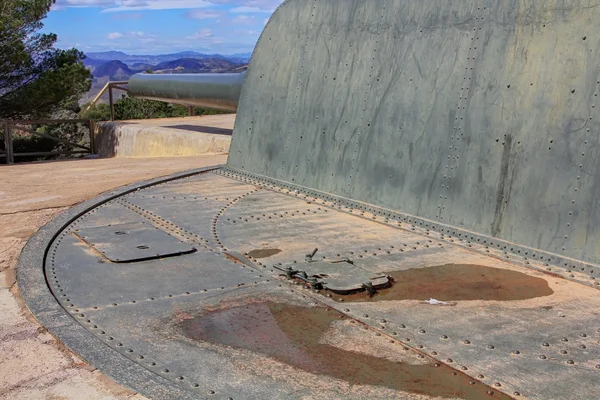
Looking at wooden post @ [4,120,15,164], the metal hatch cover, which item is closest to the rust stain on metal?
the metal hatch cover

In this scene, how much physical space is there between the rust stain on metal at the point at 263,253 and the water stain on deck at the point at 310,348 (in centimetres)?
90

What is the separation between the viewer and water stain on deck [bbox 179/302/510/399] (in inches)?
102

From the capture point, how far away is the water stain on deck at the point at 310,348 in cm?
259

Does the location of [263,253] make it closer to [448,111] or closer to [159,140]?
[448,111]

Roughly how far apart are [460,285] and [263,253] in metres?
1.36

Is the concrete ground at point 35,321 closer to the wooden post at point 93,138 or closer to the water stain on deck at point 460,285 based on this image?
the water stain on deck at point 460,285

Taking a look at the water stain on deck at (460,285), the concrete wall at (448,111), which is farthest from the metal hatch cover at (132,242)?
the concrete wall at (448,111)

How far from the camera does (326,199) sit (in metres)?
6.02

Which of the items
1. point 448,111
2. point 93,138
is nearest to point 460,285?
point 448,111

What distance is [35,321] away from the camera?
10.9 feet


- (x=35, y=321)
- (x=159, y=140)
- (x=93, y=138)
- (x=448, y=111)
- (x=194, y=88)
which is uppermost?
(x=448, y=111)

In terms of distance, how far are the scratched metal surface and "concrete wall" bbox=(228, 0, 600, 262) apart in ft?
1.00

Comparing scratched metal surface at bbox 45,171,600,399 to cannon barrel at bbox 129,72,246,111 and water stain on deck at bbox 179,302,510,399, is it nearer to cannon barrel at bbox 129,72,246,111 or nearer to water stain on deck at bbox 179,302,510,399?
water stain on deck at bbox 179,302,510,399

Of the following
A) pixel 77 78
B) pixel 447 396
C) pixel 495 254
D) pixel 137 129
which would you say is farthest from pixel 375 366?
pixel 77 78
